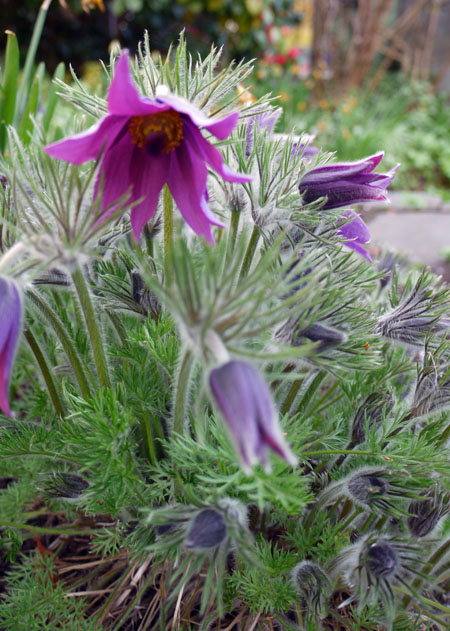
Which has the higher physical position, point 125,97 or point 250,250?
point 125,97

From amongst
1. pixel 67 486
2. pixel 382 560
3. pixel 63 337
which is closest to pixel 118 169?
pixel 63 337

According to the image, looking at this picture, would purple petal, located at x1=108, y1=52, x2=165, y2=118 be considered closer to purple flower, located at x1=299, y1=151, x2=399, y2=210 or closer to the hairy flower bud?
purple flower, located at x1=299, y1=151, x2=399, y2=210

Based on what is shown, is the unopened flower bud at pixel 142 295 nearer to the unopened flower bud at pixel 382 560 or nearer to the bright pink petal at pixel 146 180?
the bright pink petal at pixel 146 180

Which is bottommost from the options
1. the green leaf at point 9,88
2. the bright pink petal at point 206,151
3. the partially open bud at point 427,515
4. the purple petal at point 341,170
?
the partially open bud at point 427,515

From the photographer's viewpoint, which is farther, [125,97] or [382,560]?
[382,560]

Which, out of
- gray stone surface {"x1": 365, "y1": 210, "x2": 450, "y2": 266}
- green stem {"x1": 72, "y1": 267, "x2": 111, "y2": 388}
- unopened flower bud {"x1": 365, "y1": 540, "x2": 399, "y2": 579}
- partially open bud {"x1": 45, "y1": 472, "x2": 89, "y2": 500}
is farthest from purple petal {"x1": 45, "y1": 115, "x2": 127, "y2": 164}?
gray stone surface {"x1": 365, "y1": 210, "x2": 450, "y2": 266}

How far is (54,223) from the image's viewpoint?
0.69 meters

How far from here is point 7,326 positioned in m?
0.57

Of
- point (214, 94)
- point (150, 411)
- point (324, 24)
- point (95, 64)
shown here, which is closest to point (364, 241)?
point (214, 94)

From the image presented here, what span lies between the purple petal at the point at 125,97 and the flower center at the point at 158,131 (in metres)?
0.08

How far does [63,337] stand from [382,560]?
558mm

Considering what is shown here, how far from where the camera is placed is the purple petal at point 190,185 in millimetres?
725

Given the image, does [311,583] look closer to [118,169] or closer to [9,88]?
[118,169]

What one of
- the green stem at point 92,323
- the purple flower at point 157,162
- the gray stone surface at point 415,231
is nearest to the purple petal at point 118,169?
the purple flower at point 157,162
